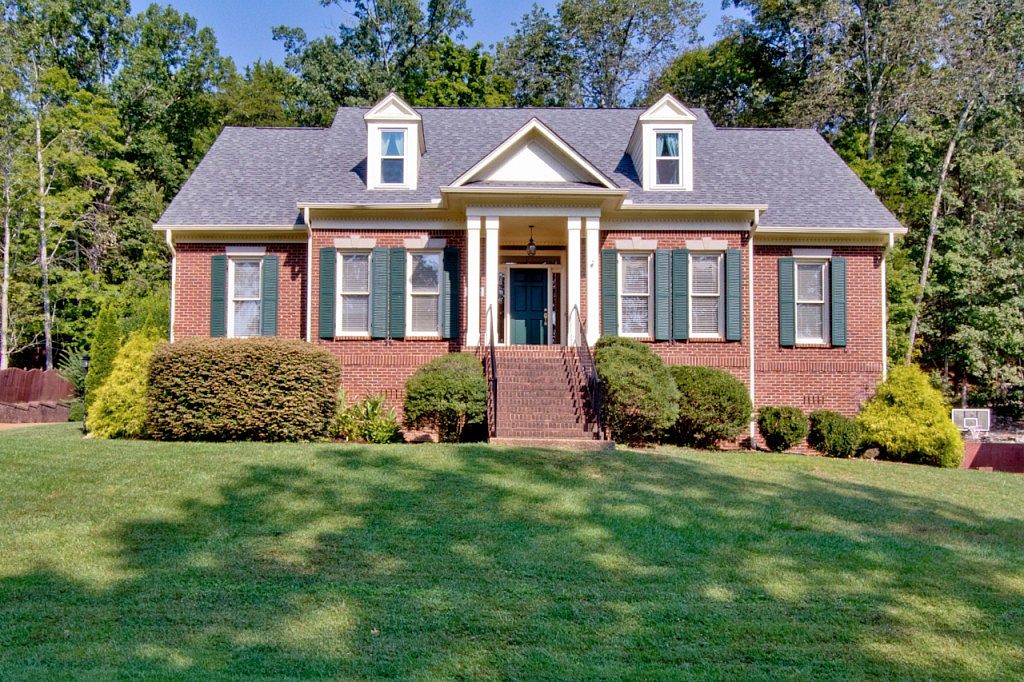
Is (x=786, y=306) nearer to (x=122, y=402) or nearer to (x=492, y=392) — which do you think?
(x=492, y=392)

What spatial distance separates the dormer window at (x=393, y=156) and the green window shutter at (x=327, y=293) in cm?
204

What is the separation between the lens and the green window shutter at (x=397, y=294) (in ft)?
50.8

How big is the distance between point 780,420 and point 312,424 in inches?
341

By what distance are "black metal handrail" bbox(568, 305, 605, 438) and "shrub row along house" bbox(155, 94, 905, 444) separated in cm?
11

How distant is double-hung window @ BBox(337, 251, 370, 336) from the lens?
15727mm

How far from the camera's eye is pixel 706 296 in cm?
1573

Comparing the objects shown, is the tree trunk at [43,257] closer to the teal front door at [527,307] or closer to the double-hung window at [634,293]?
the teal front door at [527,307]

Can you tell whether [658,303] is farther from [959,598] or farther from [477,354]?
[959,598]

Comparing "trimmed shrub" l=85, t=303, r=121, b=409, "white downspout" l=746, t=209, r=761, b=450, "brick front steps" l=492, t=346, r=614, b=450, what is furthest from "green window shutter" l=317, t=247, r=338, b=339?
"white downspout" l=746, t=209, r=761, b=450

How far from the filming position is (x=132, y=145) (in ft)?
102

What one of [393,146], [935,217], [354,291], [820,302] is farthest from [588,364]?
[935,217]

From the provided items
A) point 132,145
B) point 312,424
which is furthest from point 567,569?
point 132,145

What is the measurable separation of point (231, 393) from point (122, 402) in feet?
6.74

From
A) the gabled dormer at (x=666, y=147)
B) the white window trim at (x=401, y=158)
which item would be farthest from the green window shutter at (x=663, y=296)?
the white window trim at (x=401, y=158)
